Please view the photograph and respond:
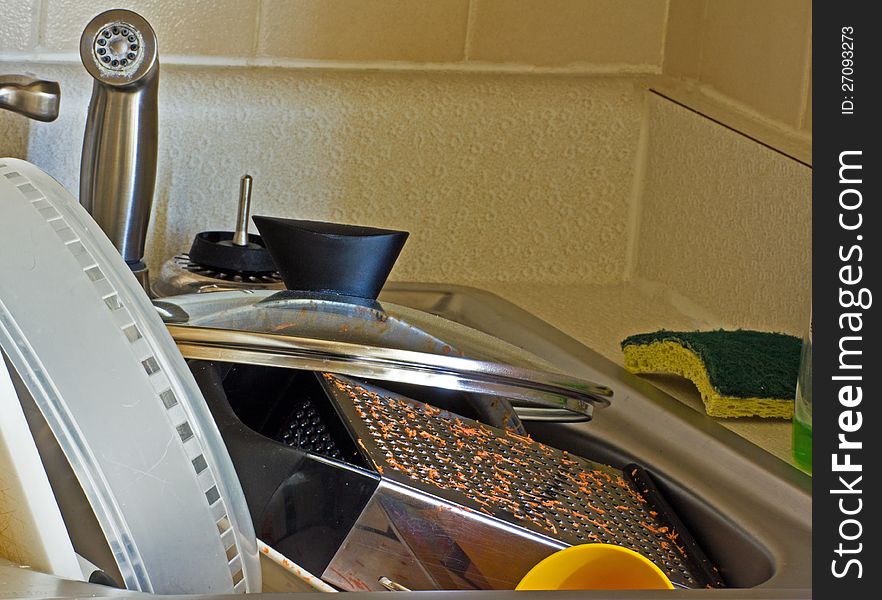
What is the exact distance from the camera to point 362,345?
20.2 inches

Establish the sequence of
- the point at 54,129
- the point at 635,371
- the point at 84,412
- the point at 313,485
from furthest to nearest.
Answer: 1. the point at 54,129
2. the point at 635,371
3. the point at 313,485
4. the point at 84,412

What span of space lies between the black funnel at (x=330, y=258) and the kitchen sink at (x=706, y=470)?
0.17 m

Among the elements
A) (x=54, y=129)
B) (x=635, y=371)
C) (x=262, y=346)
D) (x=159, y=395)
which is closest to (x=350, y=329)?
(x=262, y=346)

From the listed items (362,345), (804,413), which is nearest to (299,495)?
(362,345)

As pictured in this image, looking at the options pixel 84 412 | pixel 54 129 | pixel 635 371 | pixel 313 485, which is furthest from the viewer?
pixel 54 129

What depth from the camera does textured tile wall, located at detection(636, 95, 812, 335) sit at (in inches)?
33.3

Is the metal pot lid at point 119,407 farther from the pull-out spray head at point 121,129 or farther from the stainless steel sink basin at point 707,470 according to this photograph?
the pull-out spray head at point 121,129

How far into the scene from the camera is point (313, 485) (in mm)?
491

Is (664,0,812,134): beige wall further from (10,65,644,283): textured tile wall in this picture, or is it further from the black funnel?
the black funnel

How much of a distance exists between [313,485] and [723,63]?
66 centimetres

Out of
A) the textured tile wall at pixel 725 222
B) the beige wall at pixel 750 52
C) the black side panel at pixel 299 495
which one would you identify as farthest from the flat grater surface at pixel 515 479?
the beige wall at pixel 750 52

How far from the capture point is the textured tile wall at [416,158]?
3.18 ft

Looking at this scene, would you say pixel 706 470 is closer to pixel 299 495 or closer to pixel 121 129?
pixel 299 495
